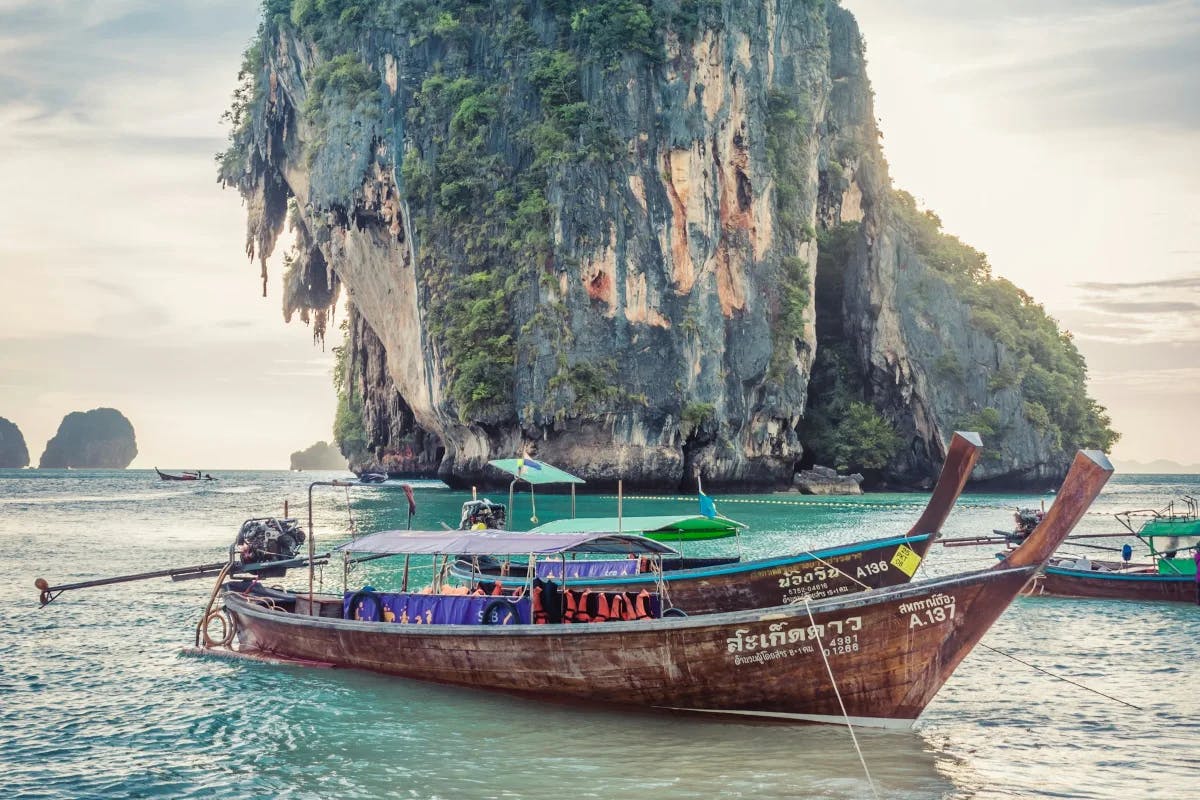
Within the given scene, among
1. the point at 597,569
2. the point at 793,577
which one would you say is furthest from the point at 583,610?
the point at 597,569

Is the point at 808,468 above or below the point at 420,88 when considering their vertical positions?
below

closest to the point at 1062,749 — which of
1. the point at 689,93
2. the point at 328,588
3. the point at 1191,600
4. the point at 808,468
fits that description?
the point at 1191,600

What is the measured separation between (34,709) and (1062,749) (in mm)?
10660

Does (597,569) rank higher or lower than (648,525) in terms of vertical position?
lower

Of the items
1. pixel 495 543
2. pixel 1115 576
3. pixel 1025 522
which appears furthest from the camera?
pixel 1025 522

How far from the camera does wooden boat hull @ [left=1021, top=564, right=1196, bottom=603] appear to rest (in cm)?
1825

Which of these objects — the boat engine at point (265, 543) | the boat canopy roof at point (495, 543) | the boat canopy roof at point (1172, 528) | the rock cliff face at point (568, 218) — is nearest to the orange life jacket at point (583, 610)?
the boat canopy roof at point (495, 543)

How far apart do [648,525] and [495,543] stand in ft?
10.1

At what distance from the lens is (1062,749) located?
9672 millimetres

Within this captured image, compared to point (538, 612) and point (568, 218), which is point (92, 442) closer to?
point (568, 218)

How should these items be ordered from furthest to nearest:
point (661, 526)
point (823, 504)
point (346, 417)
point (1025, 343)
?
point (346, 417), point (1025, 343), point (823, 504), point (661, 526)

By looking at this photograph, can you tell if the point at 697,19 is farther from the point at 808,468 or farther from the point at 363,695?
the point at 363,695

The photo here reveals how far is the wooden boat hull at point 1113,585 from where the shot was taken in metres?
18.2

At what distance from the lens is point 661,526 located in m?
14.2
